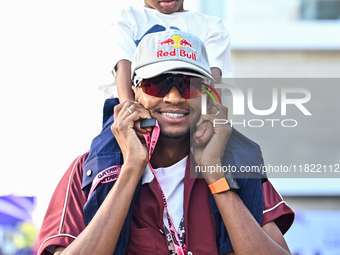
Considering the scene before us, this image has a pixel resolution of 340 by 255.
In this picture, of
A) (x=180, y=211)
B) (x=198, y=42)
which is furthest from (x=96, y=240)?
(x=198, y=42)

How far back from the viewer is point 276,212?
2.15 m

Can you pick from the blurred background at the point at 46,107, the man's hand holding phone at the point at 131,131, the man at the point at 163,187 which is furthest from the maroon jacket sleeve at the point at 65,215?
the blurred background at the point at 46,107

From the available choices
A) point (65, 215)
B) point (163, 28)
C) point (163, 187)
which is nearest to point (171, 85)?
point (163, 187)

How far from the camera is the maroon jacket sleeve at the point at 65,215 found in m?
1.92

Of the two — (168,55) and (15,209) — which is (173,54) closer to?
(168,55)

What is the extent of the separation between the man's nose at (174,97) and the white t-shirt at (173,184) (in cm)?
35

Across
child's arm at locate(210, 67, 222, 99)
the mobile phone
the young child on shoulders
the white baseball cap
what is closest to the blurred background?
the young child on shoulders

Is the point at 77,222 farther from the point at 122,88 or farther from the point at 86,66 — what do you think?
the point at 86,66

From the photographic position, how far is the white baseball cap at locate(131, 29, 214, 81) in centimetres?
211

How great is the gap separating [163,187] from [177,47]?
749 mm

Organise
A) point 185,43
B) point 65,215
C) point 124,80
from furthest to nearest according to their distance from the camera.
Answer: point 124,80
point 185,43
point 65,215

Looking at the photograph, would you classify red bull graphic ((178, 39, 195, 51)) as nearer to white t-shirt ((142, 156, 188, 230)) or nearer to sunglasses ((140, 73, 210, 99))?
sunglasses ((140, 73, 210, 99))

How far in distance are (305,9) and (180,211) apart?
10.3 ft

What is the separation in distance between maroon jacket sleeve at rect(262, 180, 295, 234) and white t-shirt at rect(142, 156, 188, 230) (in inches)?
17.7
